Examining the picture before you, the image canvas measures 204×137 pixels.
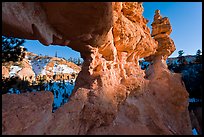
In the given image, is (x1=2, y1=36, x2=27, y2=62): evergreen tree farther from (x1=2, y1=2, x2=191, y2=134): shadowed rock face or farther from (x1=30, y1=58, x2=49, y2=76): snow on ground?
(x1=30, y1=58, x2=49, y2=76): snow on ground

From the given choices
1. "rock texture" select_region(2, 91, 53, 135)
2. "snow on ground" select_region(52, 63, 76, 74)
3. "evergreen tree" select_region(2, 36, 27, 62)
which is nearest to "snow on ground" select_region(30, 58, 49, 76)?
"snow on ground" select_region(52, 63, 76, 74)

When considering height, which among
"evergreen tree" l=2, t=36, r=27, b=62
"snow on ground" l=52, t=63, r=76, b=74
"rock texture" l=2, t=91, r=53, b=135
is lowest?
"rock texture" l=2, t=91, r=53, b=135

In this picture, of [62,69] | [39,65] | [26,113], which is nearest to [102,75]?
[26,113]

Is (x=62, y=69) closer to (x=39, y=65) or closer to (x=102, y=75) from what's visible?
(x=39, y=65)

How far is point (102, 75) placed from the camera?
427 cm

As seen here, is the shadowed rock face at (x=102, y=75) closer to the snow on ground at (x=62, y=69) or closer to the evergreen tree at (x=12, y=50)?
the evergreen tree at (x=12, y=50)

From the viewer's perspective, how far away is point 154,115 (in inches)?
235

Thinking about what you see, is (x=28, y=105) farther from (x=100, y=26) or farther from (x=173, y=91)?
(x=173, y=91)

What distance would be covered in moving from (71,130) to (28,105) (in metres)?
1.03

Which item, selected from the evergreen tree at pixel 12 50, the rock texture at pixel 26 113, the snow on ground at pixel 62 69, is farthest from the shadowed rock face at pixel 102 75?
the snow on ground at pixel 62 69

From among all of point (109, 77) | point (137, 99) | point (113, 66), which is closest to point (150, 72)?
point (137, 99)

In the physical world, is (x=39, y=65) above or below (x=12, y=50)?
above

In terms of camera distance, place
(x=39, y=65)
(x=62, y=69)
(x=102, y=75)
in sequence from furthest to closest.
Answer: (x=39, y=65), (x=62, y=69), (x=102, y=75)

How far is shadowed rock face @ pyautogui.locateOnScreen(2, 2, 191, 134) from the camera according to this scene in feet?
7.70
